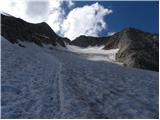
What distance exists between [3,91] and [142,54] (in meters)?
71.6

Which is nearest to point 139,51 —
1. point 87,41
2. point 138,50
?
point 138,50

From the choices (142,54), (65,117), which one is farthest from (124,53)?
(65,117)

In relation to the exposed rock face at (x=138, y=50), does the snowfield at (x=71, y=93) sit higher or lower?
lower

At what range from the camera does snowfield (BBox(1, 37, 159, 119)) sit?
14336 mm

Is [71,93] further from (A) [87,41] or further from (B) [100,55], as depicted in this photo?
(A) [87,41]

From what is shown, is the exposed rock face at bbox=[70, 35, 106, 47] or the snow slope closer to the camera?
the snow slope

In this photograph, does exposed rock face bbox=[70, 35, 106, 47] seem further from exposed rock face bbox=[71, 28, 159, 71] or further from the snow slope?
the snow slope

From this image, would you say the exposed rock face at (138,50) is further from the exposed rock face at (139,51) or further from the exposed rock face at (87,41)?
the exposed rock face at (87,41)

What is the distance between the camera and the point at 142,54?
84.8 metres

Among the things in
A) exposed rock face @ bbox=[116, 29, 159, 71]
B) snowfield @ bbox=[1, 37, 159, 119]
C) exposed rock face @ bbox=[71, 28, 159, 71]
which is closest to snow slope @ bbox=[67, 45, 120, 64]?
exposed rock face @ bbox=[71, 28, 159, 71]

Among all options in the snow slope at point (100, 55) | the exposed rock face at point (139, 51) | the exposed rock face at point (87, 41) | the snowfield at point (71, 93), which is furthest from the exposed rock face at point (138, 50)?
the snowfield at point (71, 93)

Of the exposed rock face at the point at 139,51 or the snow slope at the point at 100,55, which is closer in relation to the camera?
the exposed rock face at the point at 139,51

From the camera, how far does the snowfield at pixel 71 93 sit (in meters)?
14.3

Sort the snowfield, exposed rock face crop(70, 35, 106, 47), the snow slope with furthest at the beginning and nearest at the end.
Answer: exposed rock face crop(70, 35, 106, 47) < the snow slope < the snowfield
